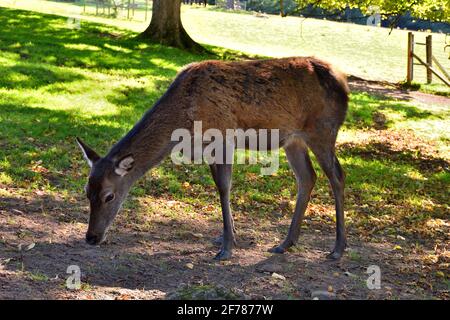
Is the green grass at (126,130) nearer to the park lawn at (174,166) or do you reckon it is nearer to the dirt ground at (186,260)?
the park lawn at (174,166)

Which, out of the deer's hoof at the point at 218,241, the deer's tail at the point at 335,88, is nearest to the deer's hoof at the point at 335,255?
the deer's hoof at the point at 218,241

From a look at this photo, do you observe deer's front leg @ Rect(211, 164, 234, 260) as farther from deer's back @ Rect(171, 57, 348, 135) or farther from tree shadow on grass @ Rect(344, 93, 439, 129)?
tree shadow on grass @ Rect(344, 93, 439, 129)

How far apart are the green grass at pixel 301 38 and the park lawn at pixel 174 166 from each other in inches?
532

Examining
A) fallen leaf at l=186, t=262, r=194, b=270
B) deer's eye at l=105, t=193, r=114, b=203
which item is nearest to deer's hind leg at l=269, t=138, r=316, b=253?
fallen leaf at l=186, t=262, r=194, b=270

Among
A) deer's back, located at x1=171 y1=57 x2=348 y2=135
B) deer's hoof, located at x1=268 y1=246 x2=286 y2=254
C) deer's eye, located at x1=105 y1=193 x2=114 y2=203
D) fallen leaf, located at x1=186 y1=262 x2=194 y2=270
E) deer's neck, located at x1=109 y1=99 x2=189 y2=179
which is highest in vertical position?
deer's back, located at x1=171 y1=57 x2=348 y2=135

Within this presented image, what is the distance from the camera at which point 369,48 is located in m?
43.5

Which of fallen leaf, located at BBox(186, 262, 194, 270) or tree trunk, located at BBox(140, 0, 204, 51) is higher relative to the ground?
tree trunk, located at BBox(140, 0, 204, 51)

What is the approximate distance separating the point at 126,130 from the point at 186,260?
5.94 m

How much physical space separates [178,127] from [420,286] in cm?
317

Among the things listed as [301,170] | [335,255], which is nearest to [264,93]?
[301,170]

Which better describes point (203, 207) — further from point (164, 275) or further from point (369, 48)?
point (369, 48)

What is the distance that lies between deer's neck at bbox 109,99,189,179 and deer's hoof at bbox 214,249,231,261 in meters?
1.25

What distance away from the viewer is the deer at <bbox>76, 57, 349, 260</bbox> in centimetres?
696
